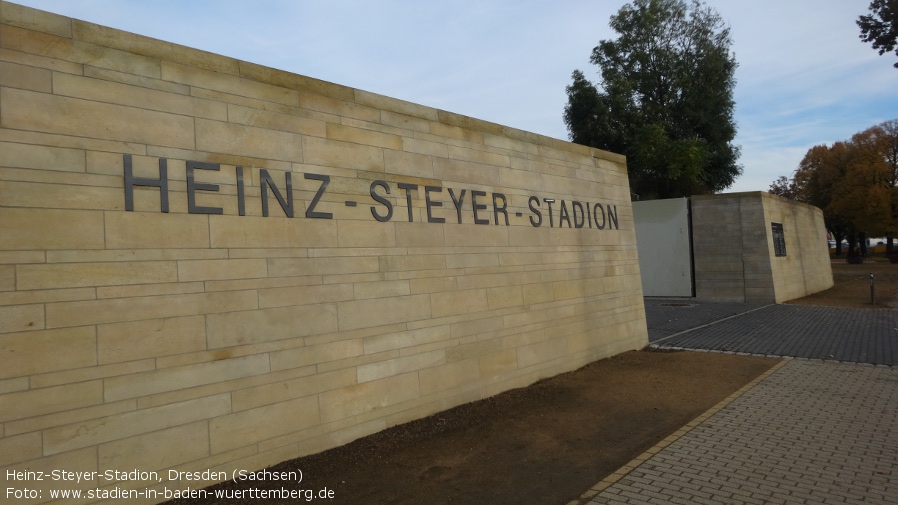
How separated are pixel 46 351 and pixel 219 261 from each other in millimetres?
1314

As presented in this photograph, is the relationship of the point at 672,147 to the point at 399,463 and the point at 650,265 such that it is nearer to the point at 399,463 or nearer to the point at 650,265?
the point at 650,265

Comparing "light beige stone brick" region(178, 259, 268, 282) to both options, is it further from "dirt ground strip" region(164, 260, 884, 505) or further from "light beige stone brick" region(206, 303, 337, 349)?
"dirt ground strip" region(164, 260, 884, 505)

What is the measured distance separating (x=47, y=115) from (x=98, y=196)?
62 centimetres

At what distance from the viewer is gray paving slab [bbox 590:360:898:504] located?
4160 mm

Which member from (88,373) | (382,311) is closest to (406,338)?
(382,311)

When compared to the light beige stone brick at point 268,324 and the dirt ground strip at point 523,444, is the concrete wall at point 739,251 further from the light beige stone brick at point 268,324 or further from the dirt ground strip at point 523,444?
the light beige stone brick at point 268,324

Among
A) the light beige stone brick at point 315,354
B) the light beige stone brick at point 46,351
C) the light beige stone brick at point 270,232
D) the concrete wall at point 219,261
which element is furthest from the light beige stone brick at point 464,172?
the light beige stone brick at point 46,351

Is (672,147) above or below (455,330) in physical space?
above

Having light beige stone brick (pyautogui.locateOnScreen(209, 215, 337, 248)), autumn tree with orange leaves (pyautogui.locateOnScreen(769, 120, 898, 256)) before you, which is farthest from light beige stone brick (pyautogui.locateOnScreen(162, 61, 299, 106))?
autumn tree with orange leaves (pyautogui.locateOnScreen(769, 120, 898, 256))

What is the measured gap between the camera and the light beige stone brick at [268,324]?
4504 mm

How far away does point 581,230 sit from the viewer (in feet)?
30.0

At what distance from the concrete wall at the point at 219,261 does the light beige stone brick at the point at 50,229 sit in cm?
1

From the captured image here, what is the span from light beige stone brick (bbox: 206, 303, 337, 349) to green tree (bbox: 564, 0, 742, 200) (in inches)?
900

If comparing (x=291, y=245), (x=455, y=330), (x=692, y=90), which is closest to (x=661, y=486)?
(x=455, y=330)
